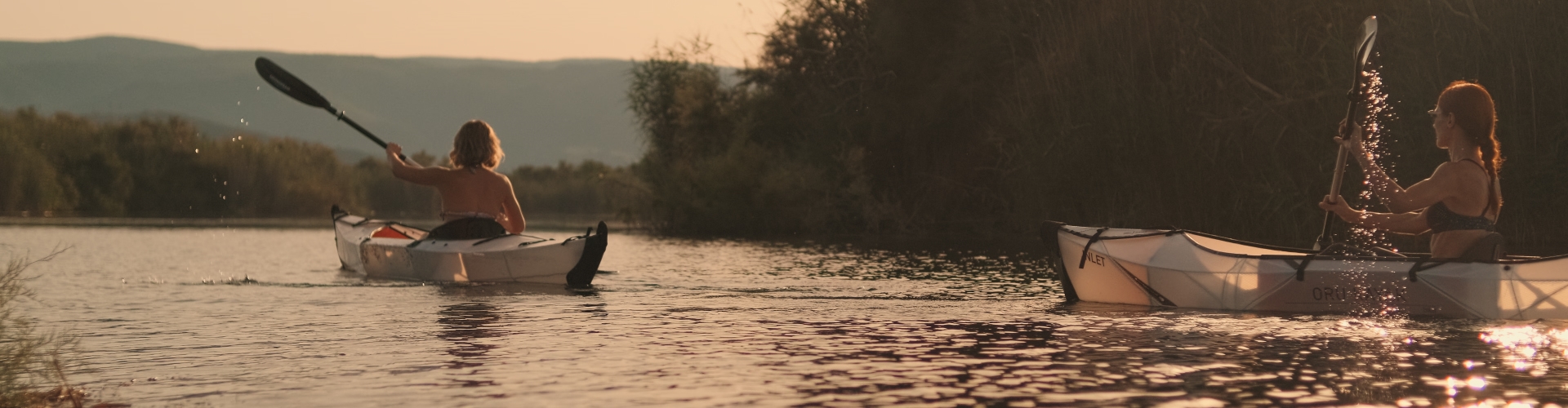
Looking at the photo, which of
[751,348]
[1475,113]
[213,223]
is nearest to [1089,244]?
[1475,113]

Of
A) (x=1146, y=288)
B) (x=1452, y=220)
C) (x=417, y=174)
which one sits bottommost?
(x=1146, y=288)

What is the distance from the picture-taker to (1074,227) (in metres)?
12.0

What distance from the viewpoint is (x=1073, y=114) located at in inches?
989

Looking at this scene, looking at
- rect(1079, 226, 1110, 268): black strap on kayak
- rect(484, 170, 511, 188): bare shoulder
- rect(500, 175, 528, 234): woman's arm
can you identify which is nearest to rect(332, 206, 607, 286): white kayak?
rect(500, 175, 528, 234): woman's arm

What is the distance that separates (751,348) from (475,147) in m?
5.76

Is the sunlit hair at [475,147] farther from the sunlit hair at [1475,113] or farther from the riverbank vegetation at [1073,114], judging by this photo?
the riverbank vegetation at [1073,114]

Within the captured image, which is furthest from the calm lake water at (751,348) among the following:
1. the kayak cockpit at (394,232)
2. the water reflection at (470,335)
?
the kayak cockpit at (394,232)

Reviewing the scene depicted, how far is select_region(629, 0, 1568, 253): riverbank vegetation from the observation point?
19.2m

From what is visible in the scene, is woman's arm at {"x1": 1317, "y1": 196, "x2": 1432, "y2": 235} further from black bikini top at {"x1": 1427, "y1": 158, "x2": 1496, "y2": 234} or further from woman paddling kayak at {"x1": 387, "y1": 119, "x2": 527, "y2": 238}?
woman paddling kayak at {"x1": 387, "y1": 119, "x2": 527, "y2": 238}

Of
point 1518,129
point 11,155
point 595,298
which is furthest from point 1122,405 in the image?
point 11,155

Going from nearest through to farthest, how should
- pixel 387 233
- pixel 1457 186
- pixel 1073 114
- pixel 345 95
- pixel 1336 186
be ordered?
pixel 1457 186, pixel 1336 186, pixel 387 233, pixel 1073 114, pixel 345 95

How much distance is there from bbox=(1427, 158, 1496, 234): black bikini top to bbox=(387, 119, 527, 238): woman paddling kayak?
7197mm

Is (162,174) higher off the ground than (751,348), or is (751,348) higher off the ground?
(162,174)

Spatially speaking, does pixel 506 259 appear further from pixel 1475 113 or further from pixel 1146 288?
pixel 1475 113
